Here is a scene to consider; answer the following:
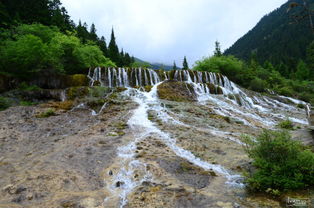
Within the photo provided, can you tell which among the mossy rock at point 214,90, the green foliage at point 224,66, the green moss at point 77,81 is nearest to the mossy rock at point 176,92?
the mossy rock at point 214,90

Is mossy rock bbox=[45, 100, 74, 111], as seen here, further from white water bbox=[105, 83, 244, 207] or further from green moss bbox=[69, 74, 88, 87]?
green moss bbox=[69, 74, 88, 87]

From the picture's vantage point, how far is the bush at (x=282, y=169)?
11.5ft

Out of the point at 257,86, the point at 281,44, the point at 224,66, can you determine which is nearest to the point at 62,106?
the point at 257,86

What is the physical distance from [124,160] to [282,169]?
3.82 metres

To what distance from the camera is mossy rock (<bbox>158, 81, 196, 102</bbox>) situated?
16.4m

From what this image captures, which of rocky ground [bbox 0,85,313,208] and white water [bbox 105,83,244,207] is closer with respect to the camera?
rocky ground [bbox 0,85,313,208]

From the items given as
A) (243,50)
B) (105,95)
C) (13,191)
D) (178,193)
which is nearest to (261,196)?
(178,193)

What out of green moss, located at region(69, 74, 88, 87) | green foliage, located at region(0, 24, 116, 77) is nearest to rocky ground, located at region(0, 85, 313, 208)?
green foliage, located at region(0, 24, 116, 77)

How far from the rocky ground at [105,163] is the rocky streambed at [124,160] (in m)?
0.02

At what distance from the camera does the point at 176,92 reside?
57.5 feet

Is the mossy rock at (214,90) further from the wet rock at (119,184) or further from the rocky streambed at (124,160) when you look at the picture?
the wet rock at (119,184)

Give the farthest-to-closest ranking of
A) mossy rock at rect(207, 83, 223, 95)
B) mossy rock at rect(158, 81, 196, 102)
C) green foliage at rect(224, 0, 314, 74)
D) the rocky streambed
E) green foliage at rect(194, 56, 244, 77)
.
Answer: green foliage at rect(224, 0, 314, 74) < green foliage at rect(194, 56, 244, 77) < mossy rock at rect(207, 83, 223, 95) < mossy rock at rect(158, 81, 196, 102) < the rocky streambed

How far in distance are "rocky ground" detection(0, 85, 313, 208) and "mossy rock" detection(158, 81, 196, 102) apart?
5.76 m

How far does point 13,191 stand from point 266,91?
2925cm
